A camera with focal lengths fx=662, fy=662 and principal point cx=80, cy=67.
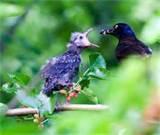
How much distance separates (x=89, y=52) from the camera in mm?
2961

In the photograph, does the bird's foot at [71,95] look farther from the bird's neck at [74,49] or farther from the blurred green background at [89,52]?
the bird's neck at [74,49]

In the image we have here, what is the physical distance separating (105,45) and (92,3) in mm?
631

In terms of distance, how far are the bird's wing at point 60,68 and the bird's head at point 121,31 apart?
0.11 m

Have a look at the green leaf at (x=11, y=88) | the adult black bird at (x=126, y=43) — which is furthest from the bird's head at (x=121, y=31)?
the green leaf at (x=11, y=88)

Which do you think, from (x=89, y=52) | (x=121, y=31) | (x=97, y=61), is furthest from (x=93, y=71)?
(x=89, y=52)

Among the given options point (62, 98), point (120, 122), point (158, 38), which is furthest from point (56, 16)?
point (120, 122)

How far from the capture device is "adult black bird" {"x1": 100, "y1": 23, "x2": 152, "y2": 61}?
153 cm

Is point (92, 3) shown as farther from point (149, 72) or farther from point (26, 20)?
point (149, 72)

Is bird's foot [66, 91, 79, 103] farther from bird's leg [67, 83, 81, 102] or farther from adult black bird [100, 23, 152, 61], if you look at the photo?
adult black bird [100, 23, 152, 61]

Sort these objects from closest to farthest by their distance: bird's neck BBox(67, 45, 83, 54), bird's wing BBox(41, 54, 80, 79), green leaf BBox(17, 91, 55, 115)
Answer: green leaf BBox(17, 91, 55, 115)
bird's wing BBox(41, 54, 80, 79)
bird's neck BBox(67, 45, 83, 54)

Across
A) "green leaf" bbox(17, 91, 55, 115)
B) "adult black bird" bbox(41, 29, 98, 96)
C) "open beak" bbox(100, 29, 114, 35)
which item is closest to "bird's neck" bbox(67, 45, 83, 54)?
"adult black bird" bbox(41, 29, 98, 96)

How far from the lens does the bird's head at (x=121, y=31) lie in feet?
5.25

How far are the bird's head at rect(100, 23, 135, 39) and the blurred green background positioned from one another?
0.06 meters

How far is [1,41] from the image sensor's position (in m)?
4.51
